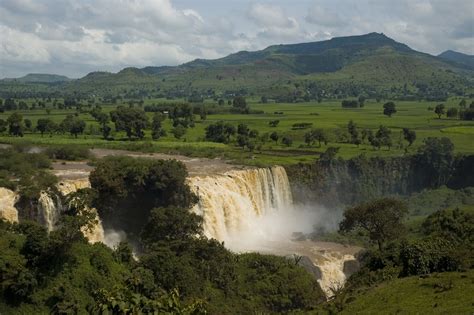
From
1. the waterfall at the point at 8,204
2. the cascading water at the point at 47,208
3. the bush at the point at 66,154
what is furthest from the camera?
the bush at the point at 66,154

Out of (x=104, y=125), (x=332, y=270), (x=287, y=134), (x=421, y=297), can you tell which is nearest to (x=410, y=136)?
(x=287, y=134)

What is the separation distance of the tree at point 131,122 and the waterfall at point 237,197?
34128 millimetres

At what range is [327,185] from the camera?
7969 cm

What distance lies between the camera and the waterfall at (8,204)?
45500mm

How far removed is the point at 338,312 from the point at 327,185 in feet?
164

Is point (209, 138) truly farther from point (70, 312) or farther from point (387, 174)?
point (70, 312)

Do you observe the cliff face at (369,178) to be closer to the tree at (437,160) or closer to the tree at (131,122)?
the tree at (437,160)

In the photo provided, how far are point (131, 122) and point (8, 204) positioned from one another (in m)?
52.7

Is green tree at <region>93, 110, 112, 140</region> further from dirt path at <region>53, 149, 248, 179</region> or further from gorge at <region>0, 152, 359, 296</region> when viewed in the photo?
gorge at <region>0, 152, 359, 296</region>

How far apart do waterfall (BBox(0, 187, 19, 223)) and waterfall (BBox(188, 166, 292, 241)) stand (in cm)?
1640

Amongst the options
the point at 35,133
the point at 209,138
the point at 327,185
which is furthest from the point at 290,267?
the point at 35,133

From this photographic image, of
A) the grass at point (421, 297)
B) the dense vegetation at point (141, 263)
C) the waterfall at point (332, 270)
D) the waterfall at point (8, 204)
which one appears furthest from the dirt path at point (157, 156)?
the grass at point (421, 297)

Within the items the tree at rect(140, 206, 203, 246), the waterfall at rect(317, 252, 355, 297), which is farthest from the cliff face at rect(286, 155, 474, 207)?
A: the tree at rect(140, 206, 203, 246)

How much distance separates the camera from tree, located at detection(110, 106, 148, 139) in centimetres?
9850
